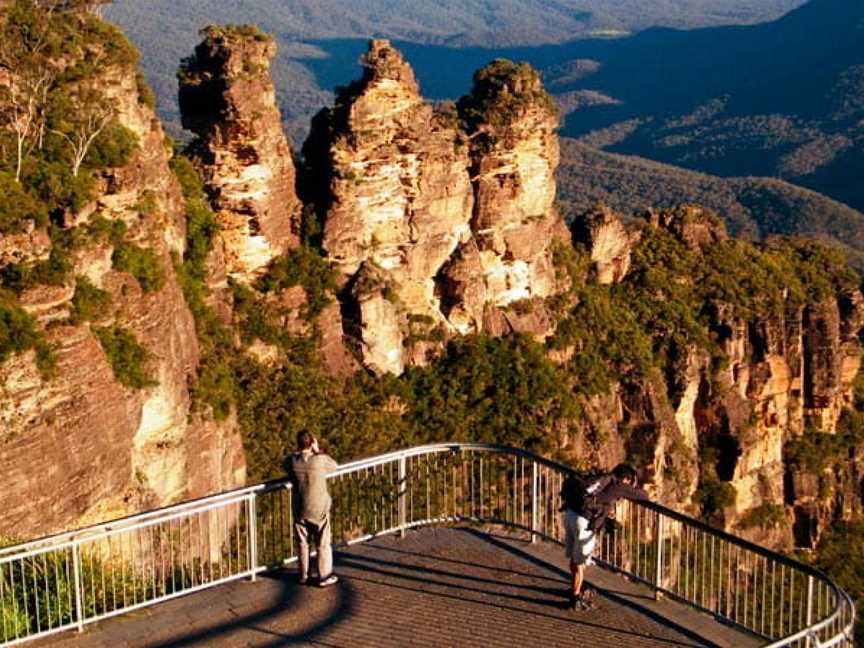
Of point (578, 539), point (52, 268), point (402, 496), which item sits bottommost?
point (402, 496)

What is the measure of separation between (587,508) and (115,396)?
536 inches

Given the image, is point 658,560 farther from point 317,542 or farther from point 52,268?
point 52,268

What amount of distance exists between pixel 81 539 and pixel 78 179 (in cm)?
1493

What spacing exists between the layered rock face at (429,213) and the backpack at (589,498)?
94.9 feet

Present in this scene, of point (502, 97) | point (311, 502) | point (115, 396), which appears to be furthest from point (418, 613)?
point (502, 97)

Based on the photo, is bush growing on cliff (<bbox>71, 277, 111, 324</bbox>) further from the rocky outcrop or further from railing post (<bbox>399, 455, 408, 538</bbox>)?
the rocky outcrop

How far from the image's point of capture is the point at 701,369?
56312 millimetres

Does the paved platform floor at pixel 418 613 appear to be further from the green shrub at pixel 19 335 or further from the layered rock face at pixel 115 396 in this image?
the green shrub at pixel 19 335

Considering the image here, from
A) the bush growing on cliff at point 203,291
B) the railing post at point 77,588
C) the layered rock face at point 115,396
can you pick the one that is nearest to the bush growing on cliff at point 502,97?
the bush growing on cliff at point 203,291

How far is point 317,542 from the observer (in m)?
15.5

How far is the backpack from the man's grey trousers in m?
3.05

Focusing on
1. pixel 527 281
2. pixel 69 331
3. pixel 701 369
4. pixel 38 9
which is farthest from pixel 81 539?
pixel 701 369

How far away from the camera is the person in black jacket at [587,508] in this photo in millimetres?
15023

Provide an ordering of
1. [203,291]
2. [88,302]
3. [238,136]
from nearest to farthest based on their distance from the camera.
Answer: [88,302], [203,291], [238,136]
